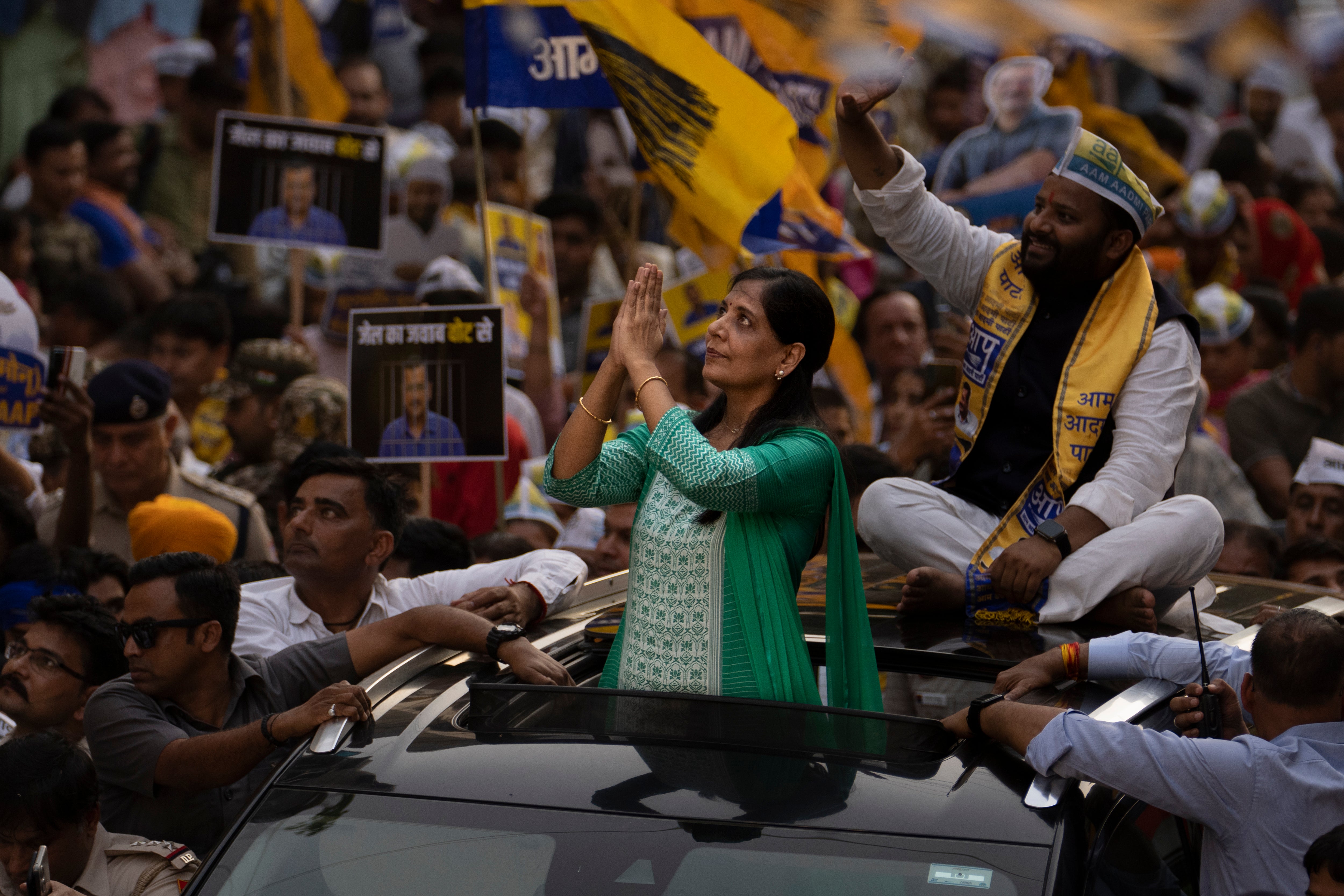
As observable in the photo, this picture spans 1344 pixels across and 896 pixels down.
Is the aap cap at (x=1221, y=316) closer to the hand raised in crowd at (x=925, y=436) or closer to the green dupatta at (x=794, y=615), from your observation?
the hand raised in crowd at (x=925, y=436)

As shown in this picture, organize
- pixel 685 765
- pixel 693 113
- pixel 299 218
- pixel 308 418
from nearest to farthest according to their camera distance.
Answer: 1. pixel 685 765
2. pixel 693 113
3. pixel 308 418
4. pixel 299 218

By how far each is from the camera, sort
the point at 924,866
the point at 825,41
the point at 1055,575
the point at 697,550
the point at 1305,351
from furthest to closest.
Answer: the point at 1305,351, the point at 825,41, the point at 1055,575, the point at 697,550, the point at 924,866

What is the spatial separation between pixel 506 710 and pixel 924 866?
932mm

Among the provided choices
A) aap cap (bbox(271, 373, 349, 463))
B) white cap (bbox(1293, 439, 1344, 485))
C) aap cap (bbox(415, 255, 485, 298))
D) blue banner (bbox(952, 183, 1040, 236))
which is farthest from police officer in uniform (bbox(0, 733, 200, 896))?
blue banner (bbox(952, 183, 1040, 236))

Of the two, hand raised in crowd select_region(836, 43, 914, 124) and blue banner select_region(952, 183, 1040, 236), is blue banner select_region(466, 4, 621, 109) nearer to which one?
hand raised in crowd select_region(836, 43, 914, 124)

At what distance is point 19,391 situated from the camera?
5.28 metres

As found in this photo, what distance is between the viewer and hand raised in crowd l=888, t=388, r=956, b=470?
656 cm

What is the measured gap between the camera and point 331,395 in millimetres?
6793

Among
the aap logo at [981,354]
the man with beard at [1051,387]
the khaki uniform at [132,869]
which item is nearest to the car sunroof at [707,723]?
the khaki uniform at [132,869]

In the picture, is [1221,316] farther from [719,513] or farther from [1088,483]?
[719,513]

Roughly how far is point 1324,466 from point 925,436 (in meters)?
1.68

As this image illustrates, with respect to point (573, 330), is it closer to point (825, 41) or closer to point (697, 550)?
point (825, 41)

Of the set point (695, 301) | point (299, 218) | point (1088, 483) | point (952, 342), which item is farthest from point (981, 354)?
point (299, 218)

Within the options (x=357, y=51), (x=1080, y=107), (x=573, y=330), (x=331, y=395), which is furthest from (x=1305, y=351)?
(x=357, y=51)
